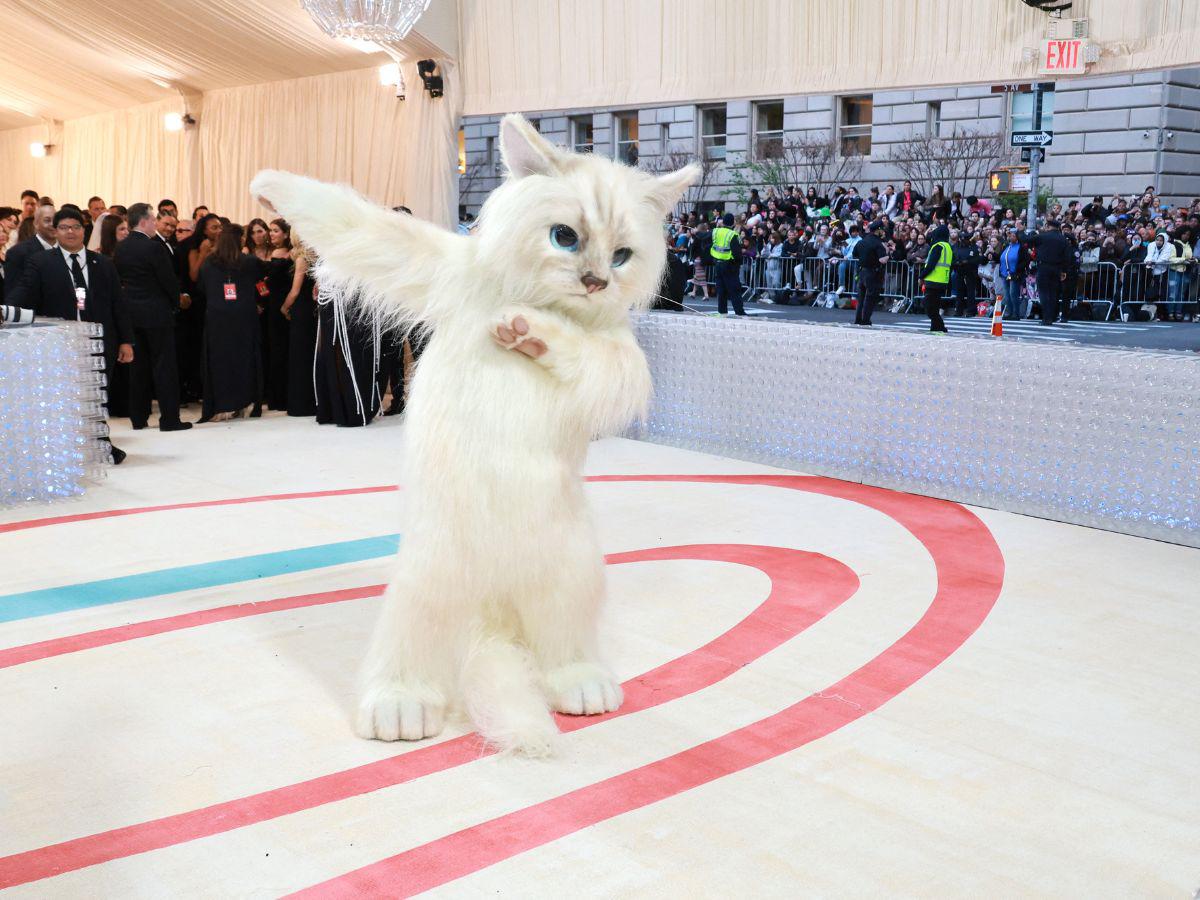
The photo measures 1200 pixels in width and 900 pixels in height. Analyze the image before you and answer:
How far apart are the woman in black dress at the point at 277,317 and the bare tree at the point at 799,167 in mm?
6165

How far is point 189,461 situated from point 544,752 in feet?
14.3

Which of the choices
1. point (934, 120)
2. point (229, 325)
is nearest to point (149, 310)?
point (229, 325)

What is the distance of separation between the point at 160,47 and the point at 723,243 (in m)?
5.70

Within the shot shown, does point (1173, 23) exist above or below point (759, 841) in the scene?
above

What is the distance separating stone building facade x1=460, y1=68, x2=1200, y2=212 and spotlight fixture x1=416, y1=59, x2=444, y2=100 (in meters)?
2.12

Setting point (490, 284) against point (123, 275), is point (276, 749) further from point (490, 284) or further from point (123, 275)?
point (123, 275)

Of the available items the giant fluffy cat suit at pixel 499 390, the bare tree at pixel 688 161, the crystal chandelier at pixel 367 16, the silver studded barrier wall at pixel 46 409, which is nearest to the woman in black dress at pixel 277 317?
the crystal chandelier at pixel 367 16

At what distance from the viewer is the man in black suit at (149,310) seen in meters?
7.14

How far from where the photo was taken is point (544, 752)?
2.60 metres

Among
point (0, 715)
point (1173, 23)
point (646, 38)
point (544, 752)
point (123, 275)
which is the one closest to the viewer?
point (544, 752)

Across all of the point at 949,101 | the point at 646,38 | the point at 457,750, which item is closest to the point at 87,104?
the point at 646,38

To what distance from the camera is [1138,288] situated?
402 inches

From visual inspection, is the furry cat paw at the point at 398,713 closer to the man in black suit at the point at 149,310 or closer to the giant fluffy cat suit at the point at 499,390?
the giant fluffy cat suit at the point at 499,390

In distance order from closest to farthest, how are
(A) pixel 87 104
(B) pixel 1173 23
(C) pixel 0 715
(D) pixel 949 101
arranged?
1. (C) pixel 0 715
2. (B) pixel 1173 23
3. (D) pixel 949 101
4. (A) pixel 87 104
